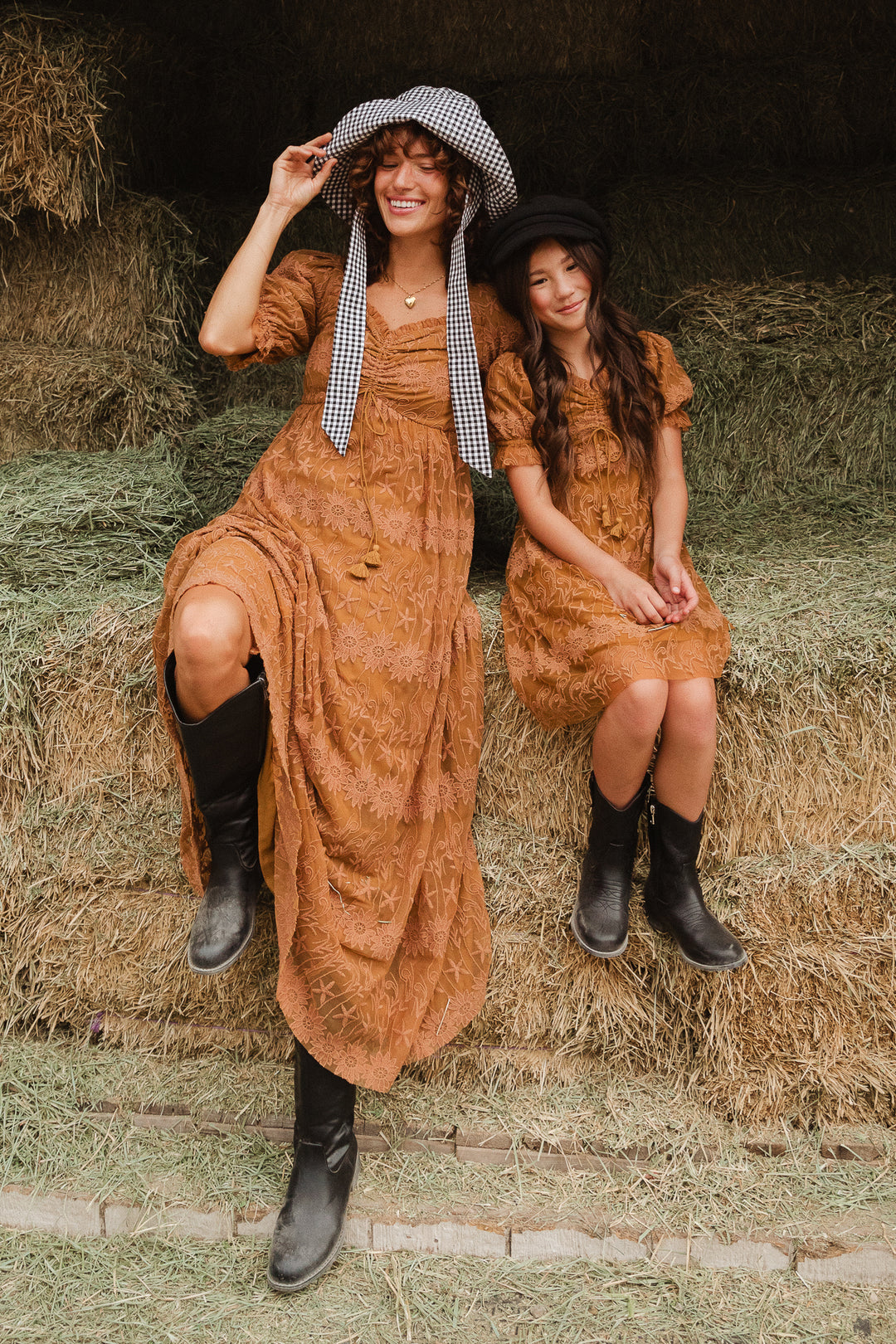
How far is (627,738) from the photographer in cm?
213

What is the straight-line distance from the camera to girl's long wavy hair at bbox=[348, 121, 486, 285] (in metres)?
2.31

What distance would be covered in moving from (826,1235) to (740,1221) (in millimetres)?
166

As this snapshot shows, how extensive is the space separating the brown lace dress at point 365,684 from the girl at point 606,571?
151 mm

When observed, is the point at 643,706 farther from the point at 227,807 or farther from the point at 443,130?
the point at 443,130

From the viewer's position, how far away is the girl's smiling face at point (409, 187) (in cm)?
231

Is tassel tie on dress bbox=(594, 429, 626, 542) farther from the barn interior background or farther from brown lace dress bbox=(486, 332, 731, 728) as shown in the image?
the barn interior background

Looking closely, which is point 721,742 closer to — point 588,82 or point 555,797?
point 555,797

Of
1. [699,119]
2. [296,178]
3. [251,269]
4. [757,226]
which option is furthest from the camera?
[699,119]

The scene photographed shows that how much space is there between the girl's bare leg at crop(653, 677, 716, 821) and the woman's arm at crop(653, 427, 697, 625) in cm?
26

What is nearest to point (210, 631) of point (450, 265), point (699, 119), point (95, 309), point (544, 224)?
point (450, 265)

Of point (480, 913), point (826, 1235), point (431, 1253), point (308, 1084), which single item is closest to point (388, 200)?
point (480, 913)

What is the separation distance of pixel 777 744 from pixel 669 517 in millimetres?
590

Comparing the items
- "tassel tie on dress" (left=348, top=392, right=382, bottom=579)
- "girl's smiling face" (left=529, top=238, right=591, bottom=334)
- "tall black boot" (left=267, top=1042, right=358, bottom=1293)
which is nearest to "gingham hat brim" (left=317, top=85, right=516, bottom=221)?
"girl's smiling face" (left=529, top=238, right=591, bottom=334)

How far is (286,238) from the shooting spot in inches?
140
